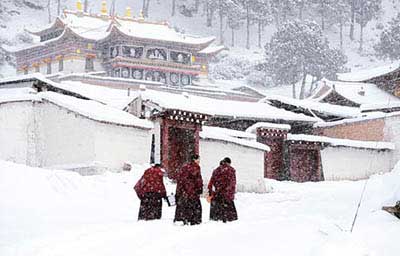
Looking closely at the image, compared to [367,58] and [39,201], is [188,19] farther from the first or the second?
[39,201]

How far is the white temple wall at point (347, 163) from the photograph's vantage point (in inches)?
1104

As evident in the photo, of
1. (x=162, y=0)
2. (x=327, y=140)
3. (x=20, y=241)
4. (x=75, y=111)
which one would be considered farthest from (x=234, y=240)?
(x=162, y=0)

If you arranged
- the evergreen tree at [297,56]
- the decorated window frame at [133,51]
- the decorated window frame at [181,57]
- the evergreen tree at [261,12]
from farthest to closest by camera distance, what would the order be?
the evergreen tree at [261,12] < the evergreen tree at [297,56] < the decorated window frame at [181,57] < the decorated window frame at [133,51]

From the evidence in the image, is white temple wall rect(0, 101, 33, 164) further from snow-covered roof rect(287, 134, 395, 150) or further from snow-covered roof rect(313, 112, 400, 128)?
snow-covered roof rect(313, 112, 400, 128)

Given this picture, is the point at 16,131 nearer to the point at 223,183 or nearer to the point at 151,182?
the point at 151,182

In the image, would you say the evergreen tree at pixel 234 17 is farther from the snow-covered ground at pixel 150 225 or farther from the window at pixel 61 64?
the snow-covered ground at pixel 150 225

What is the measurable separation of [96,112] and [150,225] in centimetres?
1033

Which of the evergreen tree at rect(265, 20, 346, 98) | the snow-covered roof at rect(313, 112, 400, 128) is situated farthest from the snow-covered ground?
the evergreen tree at rect(265, 20, 346, 98)

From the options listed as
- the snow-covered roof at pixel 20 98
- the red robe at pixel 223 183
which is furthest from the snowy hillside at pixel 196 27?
the red robe at pixel 223 183

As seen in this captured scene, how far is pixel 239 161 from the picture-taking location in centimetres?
2414

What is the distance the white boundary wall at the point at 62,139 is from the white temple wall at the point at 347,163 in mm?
8820

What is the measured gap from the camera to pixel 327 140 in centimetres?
2798

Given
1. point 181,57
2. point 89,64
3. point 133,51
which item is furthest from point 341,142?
point 89,64

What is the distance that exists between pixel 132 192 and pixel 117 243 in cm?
876
